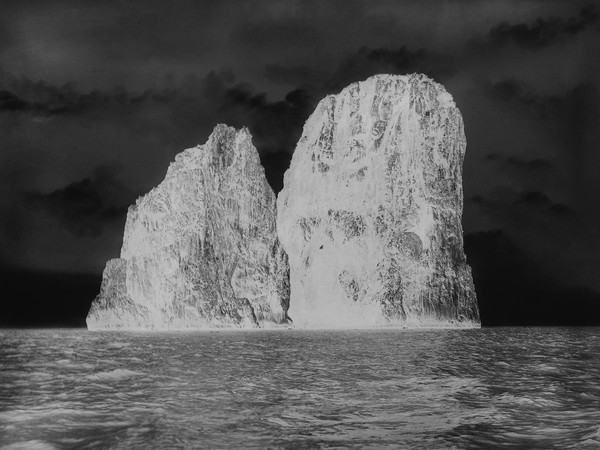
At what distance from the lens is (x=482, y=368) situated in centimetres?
4166

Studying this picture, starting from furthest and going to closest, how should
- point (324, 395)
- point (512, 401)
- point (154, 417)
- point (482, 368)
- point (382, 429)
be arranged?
point (482, 368), point (324, 395), point (512, 401), point (154, 417), point (382, 429)

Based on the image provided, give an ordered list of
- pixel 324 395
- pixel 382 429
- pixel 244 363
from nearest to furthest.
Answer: pixel 382 429 → pixel 324 395 → pixel 244 363

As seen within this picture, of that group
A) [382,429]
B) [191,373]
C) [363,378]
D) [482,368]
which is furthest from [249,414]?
[482,368]

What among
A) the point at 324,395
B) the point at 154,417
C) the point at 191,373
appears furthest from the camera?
the point at 191,373

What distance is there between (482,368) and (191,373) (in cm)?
1891

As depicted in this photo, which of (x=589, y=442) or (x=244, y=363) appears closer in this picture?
(x=589, y=442)

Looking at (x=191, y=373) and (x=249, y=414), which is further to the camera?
(x=191, y=373)

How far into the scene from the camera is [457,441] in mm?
17375

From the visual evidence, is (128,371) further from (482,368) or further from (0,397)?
(482,368)

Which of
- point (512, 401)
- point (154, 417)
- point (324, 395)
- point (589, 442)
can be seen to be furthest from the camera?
point (324, 395)

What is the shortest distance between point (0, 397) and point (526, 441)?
20.1 meters

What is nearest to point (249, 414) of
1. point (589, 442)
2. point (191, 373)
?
point (589, 442)

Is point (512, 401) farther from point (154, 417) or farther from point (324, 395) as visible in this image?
point (154, 417)

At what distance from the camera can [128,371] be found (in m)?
38.3
